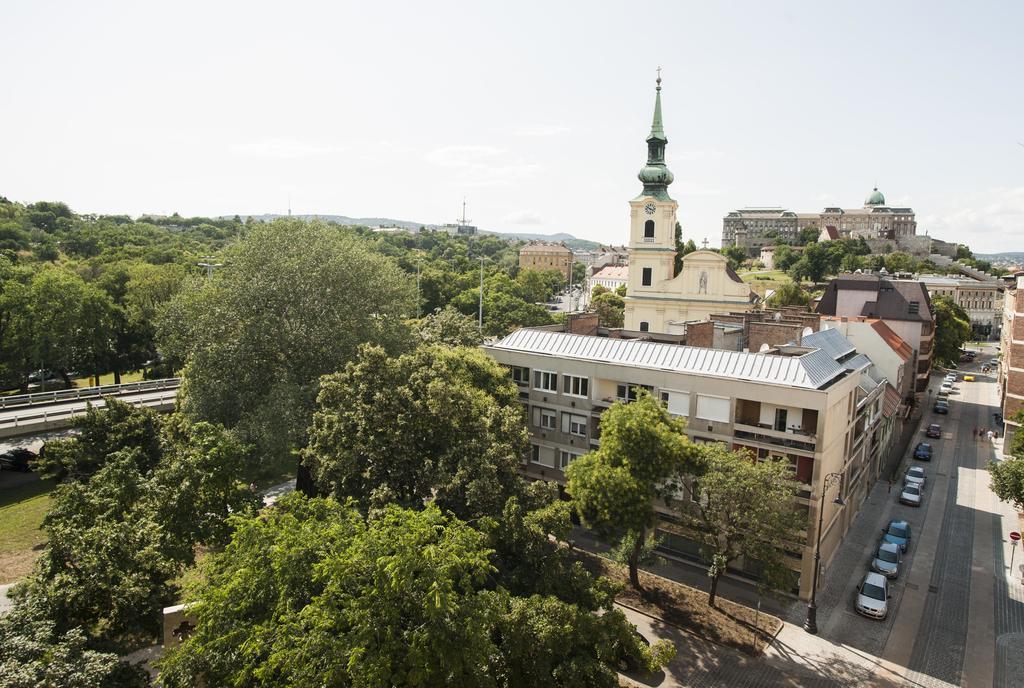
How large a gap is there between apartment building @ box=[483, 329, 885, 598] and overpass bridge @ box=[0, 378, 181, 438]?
75.9 ft

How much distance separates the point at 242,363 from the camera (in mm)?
34344

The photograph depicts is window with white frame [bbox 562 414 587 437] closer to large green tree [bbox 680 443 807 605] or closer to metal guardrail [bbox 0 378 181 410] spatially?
large green tree [bbox 680 443 807 605]

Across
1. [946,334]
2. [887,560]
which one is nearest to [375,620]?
[887,560]

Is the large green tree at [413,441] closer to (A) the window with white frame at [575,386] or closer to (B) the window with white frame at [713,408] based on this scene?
(A) the window with white frame at [575,386]

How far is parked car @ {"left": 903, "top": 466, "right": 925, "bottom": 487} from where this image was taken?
43.7 m

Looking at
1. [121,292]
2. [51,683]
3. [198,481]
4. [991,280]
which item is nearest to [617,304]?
[121,292]

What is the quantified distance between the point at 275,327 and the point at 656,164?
48998 millimetres

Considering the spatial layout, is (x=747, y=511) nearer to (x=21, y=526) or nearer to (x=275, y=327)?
(x=275, y=327)

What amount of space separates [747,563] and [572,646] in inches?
632

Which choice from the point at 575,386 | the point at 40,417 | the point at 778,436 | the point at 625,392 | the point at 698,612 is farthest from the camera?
the point at 40,417

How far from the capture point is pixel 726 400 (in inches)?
1195

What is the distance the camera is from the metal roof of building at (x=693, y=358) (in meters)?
30.2

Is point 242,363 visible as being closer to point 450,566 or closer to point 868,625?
point 450,566

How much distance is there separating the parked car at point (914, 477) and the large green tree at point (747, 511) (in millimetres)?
22980
